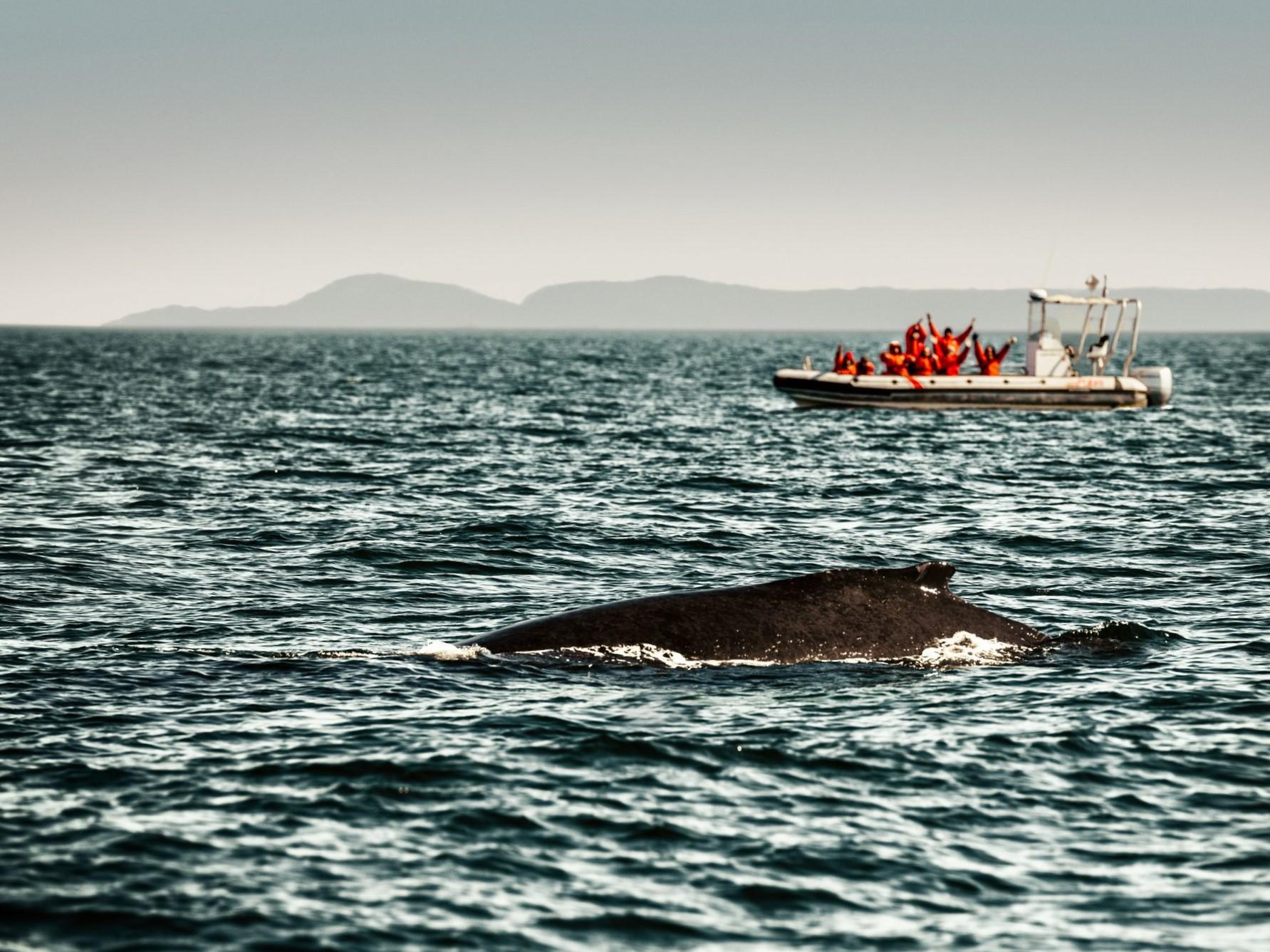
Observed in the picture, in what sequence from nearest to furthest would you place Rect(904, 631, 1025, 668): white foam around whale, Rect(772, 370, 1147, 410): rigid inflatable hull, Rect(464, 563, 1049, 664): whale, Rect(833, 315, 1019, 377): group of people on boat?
Rect(464, 563, 1049, 664): whale, Rect(904, 631, 1025, 668): white foam around whale, Rect(772, 370, 1147, 410): rigid inflatable hull, Rect(833, 315, 1019, 377): group of people on boat

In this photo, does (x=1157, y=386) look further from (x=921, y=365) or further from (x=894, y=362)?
(x=894, y=362)

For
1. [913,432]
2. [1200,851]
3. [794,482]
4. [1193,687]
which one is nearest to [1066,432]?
[913,432]

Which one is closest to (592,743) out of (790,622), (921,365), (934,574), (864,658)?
(790,622)

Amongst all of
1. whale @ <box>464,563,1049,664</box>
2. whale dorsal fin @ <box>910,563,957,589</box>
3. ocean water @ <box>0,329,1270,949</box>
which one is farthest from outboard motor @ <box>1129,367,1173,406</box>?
whale @ <box>464,563,1049,664</box>

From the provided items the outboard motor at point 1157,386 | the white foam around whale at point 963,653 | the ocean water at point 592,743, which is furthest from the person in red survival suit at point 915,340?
the white foam around whale at point 963,653

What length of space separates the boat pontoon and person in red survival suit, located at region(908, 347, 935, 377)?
574 millimetres

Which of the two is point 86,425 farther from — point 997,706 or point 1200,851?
point 1200,851

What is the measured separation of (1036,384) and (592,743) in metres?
39.1

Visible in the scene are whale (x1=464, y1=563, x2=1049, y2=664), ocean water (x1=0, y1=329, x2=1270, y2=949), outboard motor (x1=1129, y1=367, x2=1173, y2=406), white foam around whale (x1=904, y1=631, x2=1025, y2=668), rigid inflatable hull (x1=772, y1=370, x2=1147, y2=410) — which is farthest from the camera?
outboard motor (x1=1129, y1=367, x2=1173, y2=406)

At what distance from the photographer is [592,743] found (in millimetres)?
10359

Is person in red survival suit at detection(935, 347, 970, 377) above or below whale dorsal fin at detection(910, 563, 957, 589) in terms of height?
above

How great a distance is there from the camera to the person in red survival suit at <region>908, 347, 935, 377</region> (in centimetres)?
4809

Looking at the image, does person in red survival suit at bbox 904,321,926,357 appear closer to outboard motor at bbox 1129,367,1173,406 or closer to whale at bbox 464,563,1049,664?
outboard motor at bbox 1129,367,1173,406

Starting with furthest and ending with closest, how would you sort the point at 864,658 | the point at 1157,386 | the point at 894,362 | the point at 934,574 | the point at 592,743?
the point at 1157,386
the point at 894,362
the point at 934,574
the point at 864,658
the point at 592,743
